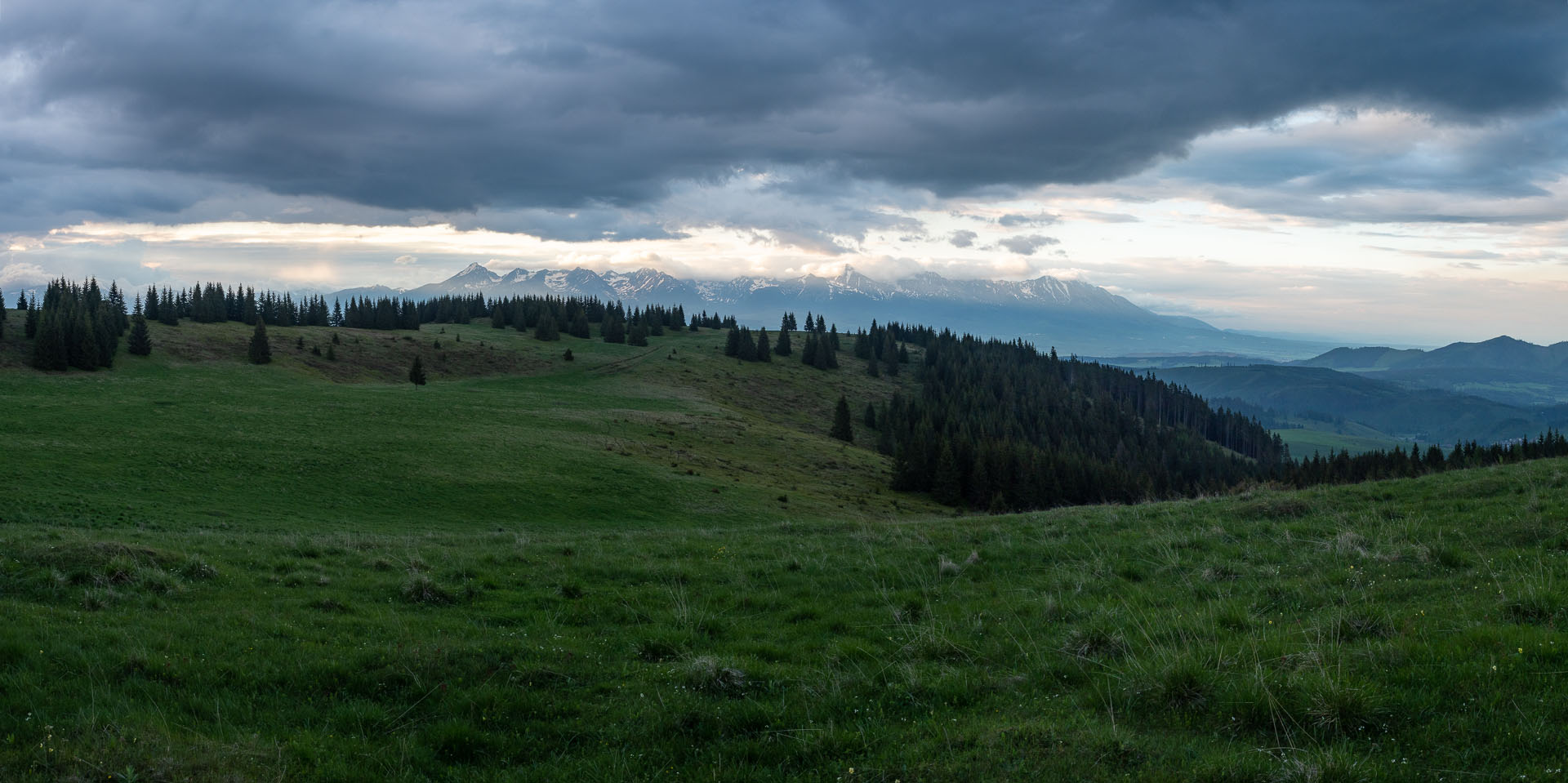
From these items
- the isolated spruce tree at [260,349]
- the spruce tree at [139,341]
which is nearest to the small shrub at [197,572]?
the spruce tree at [139,341]

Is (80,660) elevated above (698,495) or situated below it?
above

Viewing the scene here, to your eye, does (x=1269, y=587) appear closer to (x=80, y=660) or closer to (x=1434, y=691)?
(x=1434, y=691)

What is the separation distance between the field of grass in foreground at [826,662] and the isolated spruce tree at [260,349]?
98951 millimetres

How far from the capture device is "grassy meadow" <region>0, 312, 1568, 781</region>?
6859 mm

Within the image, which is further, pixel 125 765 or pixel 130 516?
pixel 130 516

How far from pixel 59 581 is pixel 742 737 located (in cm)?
1195

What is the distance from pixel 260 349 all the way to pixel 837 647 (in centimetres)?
11190

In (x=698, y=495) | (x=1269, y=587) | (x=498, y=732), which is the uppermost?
(x=1269, y=587)

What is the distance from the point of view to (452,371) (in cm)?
12081

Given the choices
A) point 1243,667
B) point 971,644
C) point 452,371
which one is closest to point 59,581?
point 971,644

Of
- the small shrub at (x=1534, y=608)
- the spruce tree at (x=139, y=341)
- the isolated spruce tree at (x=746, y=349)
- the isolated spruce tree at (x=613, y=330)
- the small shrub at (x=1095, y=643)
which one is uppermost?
the isolated spruce tree at (x=613, y=330)

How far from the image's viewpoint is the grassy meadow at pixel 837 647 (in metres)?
6.86

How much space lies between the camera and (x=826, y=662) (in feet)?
31.9

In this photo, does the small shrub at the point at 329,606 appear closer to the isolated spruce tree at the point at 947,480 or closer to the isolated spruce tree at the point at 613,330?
the isolated spruce tree at the point at 947,480
